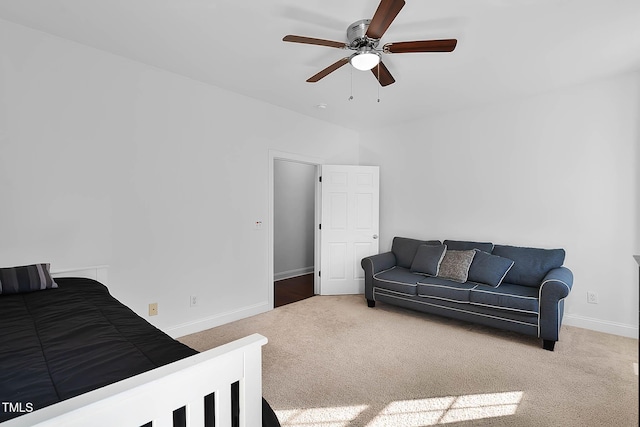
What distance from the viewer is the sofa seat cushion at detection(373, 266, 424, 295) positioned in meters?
3.70

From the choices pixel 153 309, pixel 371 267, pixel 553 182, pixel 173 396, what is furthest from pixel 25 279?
pixel 553 182

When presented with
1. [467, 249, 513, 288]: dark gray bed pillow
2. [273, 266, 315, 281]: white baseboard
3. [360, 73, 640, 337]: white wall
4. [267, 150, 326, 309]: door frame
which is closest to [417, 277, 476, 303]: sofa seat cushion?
[467, 249, 513, 288]: dark gray bed pillow

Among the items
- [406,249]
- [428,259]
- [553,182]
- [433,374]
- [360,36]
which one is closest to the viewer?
[360,36]

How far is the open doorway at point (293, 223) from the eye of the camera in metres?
5.86

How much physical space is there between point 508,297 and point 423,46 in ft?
8.14

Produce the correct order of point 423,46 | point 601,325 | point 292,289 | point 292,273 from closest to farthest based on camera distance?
point 423,46 < point 601,325 < point 292,289 < point 292,273

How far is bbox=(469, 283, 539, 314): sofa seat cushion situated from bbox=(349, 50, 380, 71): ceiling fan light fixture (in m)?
2.50

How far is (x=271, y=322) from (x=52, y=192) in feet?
7.91

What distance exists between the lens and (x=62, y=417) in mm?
620

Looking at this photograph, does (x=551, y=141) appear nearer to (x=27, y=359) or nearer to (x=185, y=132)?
(x=185, y=132)

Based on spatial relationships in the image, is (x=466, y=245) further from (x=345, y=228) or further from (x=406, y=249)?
(x=345, y=228)

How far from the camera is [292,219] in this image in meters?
6.16

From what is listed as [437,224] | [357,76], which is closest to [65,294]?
[357,76]

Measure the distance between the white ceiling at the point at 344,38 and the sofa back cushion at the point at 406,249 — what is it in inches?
78.0
